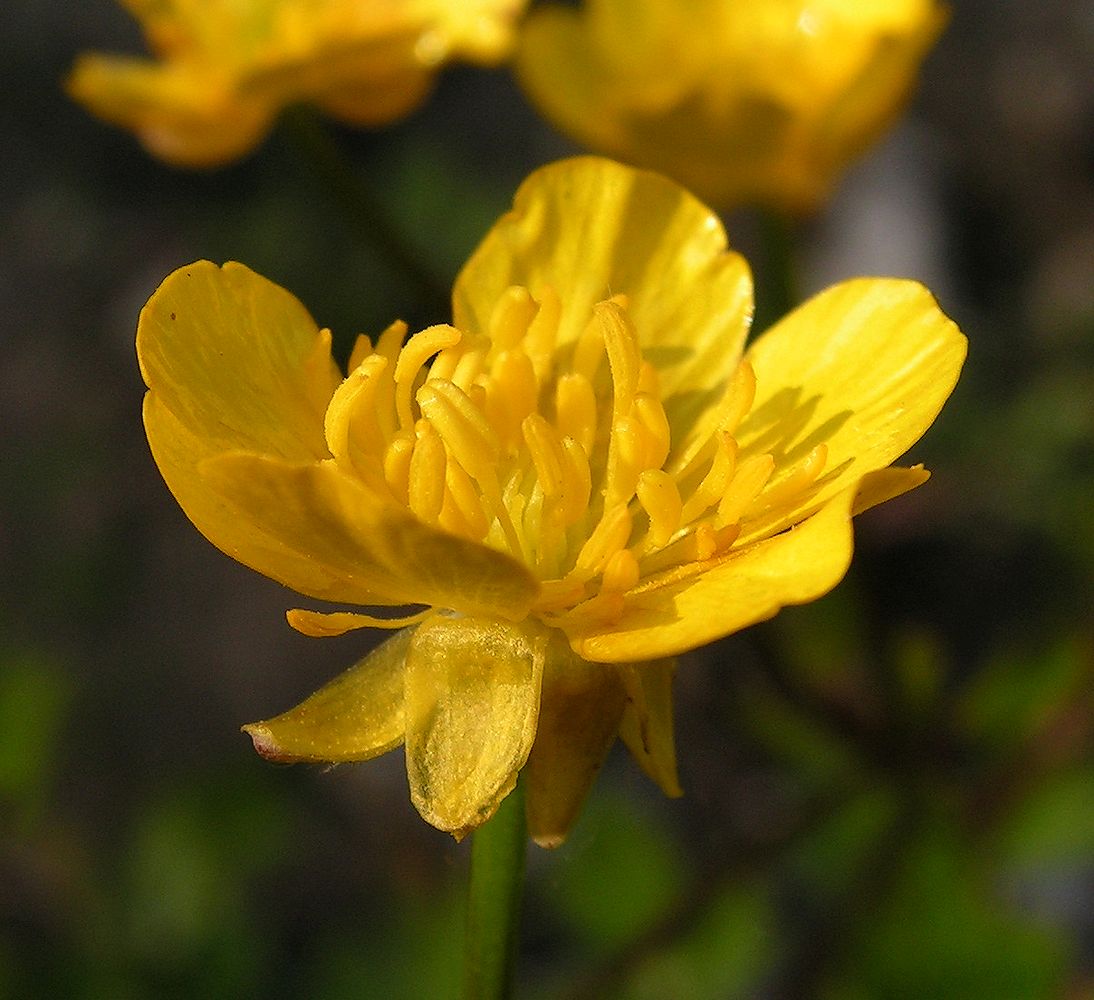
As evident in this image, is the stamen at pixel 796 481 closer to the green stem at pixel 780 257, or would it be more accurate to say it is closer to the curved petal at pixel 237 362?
the curved petal at pixel 237 362

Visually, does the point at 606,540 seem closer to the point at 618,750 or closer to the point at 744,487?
the point at 744,487

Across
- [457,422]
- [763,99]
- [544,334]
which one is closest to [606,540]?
[457,422]

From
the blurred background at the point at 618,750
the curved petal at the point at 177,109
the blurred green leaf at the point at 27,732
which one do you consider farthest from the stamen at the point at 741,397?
the blurred green leaf at the point at 27,732

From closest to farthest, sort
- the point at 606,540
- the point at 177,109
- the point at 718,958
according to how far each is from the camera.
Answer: the point at 606,540 < the point at 177,109 < the point at 718,958

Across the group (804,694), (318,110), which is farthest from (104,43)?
(804,694)

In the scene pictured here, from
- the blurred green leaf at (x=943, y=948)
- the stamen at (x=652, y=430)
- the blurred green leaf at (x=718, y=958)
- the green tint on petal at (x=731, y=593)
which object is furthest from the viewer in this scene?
the blurred green leaf at (x=718, y=958)
